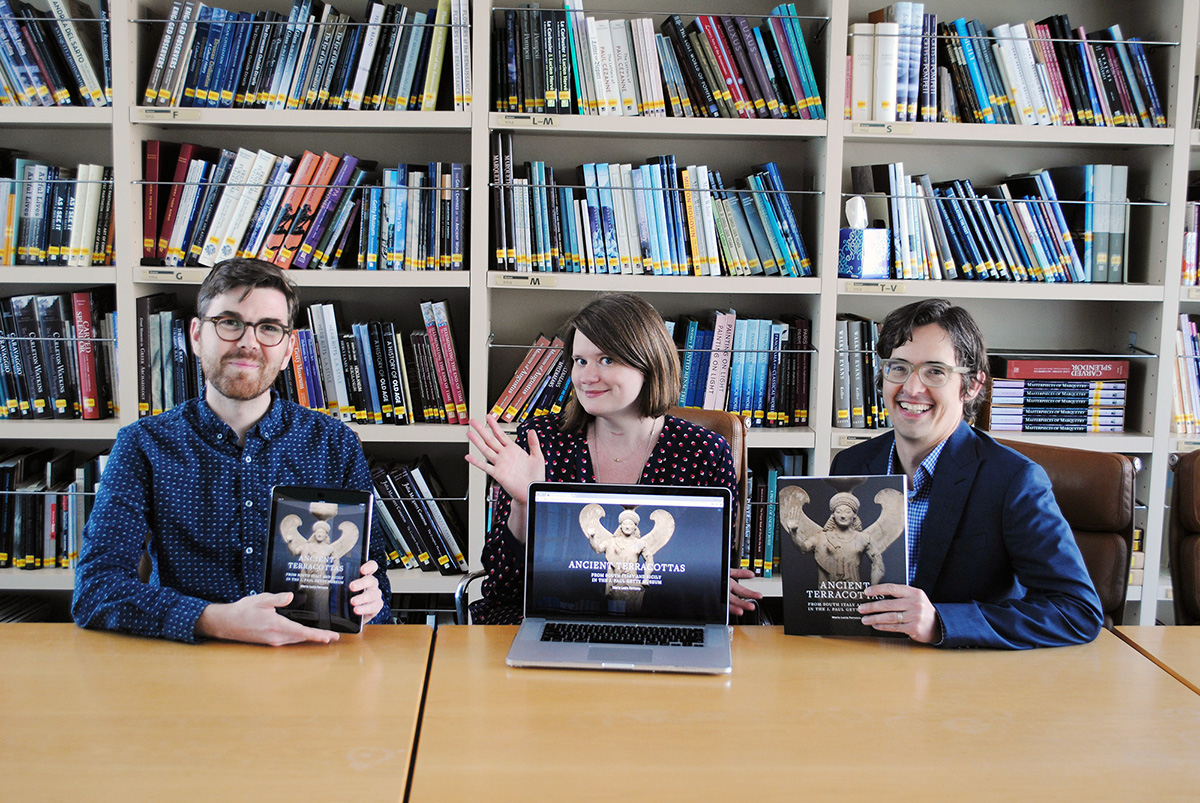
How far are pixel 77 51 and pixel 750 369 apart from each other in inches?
86.5

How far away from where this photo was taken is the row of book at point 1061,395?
3.05 metres

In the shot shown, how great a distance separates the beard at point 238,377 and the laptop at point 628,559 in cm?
64

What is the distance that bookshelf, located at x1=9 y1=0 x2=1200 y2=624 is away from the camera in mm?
2783

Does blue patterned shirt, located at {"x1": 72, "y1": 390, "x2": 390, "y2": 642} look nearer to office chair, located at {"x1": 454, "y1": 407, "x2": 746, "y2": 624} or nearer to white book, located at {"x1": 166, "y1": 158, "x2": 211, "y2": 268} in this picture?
office chair, located at {"x1": 454, "y1": 407, "x2": 746, "y2": 624}

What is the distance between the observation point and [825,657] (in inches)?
60.7

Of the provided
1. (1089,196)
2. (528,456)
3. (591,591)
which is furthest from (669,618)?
(1089,196)

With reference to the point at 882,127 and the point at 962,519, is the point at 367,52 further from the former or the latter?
the point at 962,519

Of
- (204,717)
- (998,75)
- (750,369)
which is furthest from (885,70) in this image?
(204,717)

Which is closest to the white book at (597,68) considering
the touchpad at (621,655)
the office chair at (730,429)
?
the office chair at (730,429)

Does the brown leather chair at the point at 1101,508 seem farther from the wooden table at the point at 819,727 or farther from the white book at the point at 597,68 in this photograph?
the white book at the point at 597,68

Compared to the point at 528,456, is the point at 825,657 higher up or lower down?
lower down

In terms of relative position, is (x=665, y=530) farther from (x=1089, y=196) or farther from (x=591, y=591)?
(x=1089, y=196)

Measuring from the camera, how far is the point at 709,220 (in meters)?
2.91

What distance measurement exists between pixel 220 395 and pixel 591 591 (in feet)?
2.79
